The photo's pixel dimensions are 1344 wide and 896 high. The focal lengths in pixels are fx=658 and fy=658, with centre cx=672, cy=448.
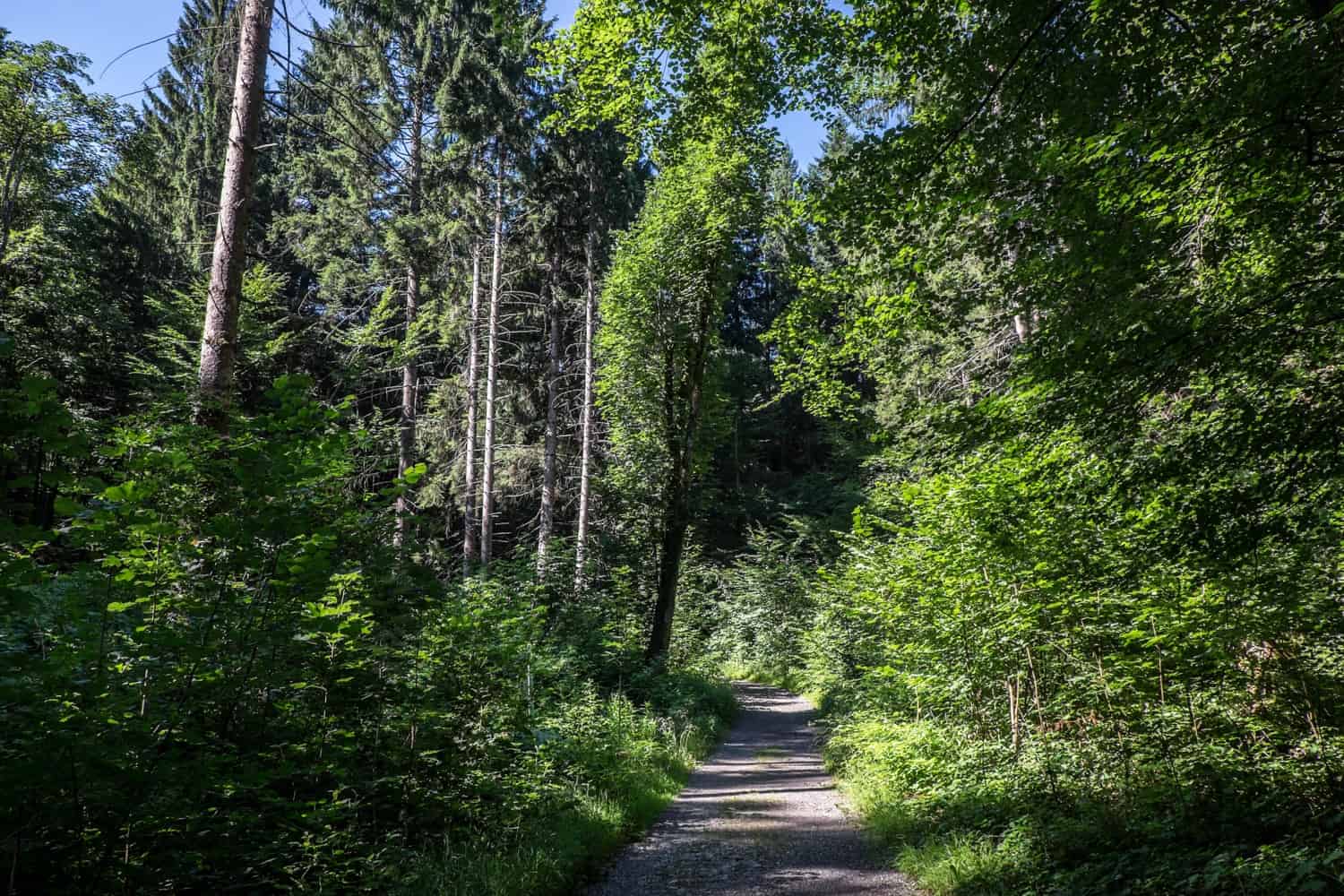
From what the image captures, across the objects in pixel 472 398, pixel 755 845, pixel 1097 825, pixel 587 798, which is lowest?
pixel 755 845

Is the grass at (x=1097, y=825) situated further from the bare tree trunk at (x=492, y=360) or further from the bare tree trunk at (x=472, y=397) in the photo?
the bare tree trunk at (x=472, y=397)

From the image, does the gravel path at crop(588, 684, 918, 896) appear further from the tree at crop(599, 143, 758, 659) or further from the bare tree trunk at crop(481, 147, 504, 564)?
the bare tree trunk at crop(481, 147, 504, 564)

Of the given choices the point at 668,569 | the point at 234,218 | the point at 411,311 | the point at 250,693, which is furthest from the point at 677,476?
the point at 250,693

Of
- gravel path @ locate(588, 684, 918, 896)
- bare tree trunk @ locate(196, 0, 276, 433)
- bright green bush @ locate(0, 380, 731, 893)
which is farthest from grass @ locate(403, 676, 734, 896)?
bare tree trunk @ locate(196, 0, 276, 433)

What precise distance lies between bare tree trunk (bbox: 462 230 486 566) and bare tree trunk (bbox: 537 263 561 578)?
5.99 feet

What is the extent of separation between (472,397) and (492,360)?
121 cm

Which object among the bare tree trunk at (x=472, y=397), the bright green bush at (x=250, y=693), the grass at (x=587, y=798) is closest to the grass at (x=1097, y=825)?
the grass at (x=587, y=798)

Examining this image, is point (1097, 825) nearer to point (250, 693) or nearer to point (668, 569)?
point (250, 693)

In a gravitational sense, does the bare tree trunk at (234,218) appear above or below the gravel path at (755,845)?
above

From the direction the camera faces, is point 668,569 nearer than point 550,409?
Yes

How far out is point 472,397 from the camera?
17.6 metres

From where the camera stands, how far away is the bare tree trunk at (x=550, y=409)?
57.8ft

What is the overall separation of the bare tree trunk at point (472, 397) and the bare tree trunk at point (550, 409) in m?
1.83

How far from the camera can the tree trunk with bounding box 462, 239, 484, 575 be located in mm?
17359
